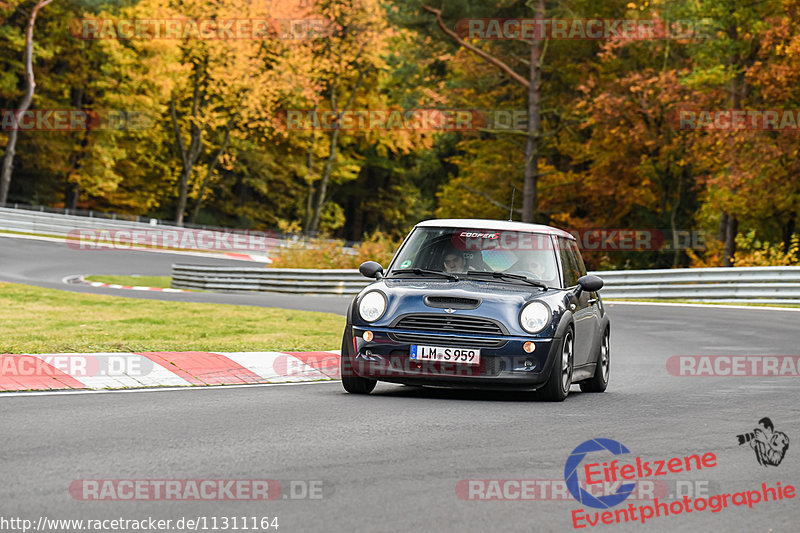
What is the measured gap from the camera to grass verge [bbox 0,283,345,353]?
13.5 m

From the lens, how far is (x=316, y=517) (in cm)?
544

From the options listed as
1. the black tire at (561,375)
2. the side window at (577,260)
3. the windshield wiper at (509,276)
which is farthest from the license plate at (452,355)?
the side window at (577,260)

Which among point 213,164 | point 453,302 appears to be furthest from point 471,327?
Answer: point 213,164

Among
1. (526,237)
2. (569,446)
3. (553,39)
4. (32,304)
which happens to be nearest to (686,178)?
(553,39)

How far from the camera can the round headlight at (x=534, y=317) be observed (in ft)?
32.8

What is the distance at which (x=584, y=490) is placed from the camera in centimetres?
625

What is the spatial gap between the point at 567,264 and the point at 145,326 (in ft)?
25.3

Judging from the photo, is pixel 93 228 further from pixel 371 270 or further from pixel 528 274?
pixel 528 274

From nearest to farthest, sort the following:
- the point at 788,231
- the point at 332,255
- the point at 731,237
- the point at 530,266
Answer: the point at 530,266
the point at 332,255
the point at 731,237
the point at 788,231

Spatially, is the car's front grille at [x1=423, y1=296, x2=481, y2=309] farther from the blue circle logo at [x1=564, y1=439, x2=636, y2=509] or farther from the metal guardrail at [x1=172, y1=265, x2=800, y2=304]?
the metal guardrail at [x1=172, y1=265, x2=800, y2=304]

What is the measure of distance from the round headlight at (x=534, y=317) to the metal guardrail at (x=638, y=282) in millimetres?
17213

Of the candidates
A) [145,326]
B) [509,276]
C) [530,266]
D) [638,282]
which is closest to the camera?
[509,276]

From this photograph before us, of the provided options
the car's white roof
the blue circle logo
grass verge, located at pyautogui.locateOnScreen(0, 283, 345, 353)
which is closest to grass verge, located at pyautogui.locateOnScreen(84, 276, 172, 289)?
grass verge, located at pyautogui.locateOnScreen(0, 283, 345, 353)

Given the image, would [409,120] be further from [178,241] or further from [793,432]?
[793,432]
